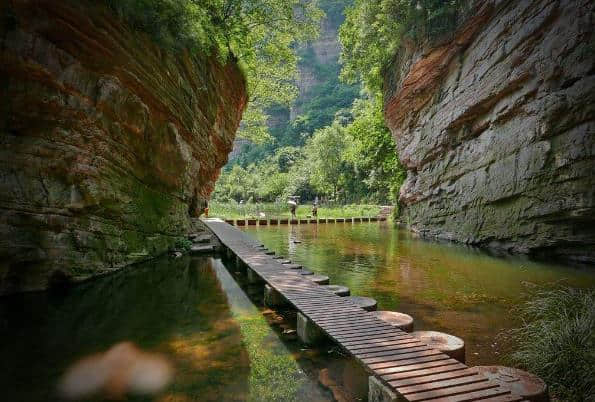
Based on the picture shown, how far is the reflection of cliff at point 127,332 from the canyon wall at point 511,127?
11.1 meters

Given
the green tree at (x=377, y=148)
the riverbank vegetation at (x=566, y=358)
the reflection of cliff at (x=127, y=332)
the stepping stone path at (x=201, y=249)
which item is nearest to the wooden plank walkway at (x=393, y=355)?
the riverbank vegetation at (x=566, y=358)

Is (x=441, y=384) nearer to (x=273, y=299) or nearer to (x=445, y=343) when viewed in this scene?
(x=445, y=343)

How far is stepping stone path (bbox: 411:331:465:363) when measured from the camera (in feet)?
14.9

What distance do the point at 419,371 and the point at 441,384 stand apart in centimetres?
28

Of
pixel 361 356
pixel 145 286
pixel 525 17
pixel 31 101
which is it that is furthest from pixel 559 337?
pixel 525 17

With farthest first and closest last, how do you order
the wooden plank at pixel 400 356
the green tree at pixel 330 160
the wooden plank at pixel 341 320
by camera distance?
1. the green tree at pixel 330 160
2. the wooden plank at pixel 341 320
3. the wooden plank at pixel 400 356

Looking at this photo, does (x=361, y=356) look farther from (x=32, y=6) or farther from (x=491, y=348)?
(x=32, y=6)

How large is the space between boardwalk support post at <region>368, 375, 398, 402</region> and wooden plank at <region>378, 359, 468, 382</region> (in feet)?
0.34

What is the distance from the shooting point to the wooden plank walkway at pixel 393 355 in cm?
346

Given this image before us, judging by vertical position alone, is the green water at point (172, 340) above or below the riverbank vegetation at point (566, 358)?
below

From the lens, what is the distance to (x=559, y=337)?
4449 millimetres

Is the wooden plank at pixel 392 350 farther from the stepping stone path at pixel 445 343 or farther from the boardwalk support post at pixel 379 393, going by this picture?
the boardwalk support post at pixel 379 393

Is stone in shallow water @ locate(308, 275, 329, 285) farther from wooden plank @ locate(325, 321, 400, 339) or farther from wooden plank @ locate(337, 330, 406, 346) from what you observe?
wooden plank @ locate(337, 330, 406, 346)

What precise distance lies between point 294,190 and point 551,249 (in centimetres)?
4330
